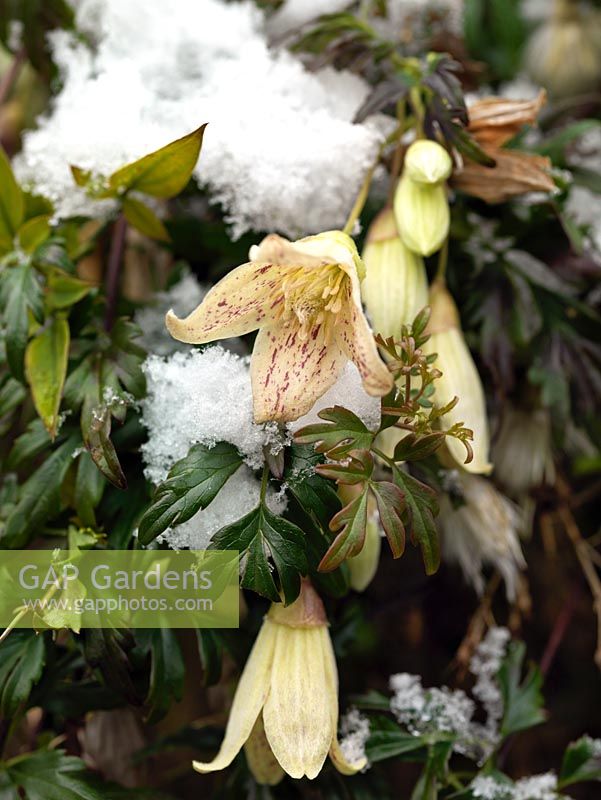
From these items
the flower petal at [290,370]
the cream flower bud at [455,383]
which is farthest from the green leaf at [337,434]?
the cream flower bud at [455,383]

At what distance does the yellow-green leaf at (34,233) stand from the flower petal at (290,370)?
22 cm

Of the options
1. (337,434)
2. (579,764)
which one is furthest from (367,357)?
(579,764)

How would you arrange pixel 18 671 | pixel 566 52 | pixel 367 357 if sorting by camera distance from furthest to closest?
1. pixel 566 52
2. pixel 18 671
3. pixel 367 357

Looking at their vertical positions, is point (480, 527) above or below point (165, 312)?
below

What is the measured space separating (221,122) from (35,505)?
31cm

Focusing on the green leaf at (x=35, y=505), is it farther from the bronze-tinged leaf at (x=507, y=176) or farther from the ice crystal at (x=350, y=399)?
the bronze-tinged leaf at (x=507, y=176)

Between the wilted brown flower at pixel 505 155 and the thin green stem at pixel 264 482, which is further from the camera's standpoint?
the wilted brown flower at pixel 505 155

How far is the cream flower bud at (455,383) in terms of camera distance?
1.86 ft

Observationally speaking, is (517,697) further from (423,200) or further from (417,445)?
(423,200)

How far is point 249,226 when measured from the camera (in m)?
0.64

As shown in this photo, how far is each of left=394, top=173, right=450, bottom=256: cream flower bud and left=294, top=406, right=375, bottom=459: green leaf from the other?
165 millimetres

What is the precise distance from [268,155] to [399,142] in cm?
10

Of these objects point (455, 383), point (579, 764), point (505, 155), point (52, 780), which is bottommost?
point (579, 764)

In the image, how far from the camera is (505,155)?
0.61 meters
